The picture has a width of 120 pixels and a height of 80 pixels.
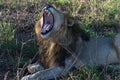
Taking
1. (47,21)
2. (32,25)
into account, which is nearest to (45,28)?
(47,21)

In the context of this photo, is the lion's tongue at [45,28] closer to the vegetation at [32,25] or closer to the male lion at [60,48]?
the male lion at [60,48]

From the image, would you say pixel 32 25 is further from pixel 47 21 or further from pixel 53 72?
pixel 53 72

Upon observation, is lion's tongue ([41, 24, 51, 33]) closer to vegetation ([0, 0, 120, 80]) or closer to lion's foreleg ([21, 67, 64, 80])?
vegetation ([0, 0, 120, 80])

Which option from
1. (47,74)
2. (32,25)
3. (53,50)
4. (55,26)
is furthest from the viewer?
(32,25)

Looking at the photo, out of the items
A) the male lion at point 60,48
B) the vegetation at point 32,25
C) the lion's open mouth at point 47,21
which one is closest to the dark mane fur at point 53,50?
the male lion at point 60,48

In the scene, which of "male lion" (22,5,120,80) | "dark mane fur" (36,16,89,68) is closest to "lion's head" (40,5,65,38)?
"male lion" (22,5,120,80)

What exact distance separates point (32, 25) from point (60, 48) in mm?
1674

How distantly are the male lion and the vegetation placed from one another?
0.58 feet

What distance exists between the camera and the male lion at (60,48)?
5.96 m

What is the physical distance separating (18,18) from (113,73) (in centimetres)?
225

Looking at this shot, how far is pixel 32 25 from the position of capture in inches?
303

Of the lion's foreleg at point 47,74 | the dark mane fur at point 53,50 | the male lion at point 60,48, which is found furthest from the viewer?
the dark mane fur at point 53,50

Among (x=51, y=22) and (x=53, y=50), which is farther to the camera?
(x=53, y=50)

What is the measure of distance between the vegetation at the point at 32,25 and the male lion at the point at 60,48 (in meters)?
0.18
